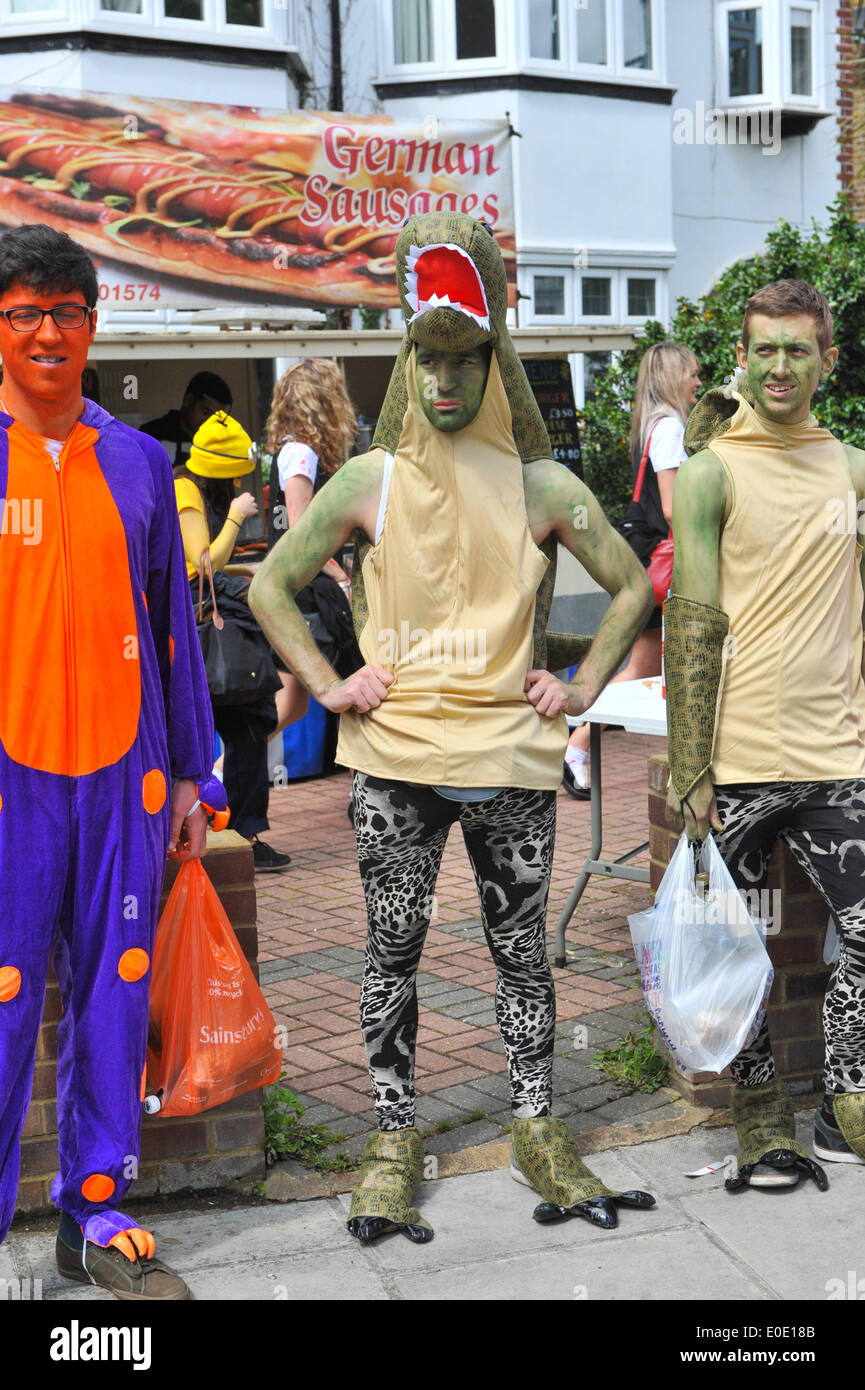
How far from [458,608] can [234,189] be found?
6355 millimetres

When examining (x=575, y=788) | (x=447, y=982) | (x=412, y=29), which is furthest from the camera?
(x=412, y=29)

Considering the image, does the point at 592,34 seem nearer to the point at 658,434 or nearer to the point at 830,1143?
the point at 658,434

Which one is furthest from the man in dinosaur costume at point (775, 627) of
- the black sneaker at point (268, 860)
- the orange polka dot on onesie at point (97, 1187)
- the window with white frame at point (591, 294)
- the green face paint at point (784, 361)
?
the window with white frame at point (591, 294)

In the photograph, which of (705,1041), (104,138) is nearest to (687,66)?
(104,138)

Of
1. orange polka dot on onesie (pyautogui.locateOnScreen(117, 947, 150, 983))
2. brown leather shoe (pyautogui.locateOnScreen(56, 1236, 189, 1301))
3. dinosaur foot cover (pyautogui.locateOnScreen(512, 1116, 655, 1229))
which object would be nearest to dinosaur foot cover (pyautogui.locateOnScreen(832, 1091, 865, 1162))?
dinosaur foot cover (pyautogui.locateOnScreen(512, 1116, 655, 1229))

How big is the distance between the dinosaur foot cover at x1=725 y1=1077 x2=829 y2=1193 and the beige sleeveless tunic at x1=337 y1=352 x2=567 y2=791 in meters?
0.97

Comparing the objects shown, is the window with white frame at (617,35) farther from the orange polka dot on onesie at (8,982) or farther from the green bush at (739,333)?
the orange polka dot on onesie at (8,982)

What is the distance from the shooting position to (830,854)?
341 cm

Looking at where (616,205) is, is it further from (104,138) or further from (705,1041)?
(705,1041)

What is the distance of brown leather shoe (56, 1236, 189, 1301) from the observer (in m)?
3.02

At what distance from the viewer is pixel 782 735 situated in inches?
134

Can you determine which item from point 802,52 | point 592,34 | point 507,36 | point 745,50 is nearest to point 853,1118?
point 507,36

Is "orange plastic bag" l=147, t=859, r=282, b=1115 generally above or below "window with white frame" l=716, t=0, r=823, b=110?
below

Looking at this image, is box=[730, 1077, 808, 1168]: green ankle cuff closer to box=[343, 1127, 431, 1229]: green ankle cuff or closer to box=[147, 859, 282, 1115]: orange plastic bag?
box=[343, 1127, 431, 1229]: green ankle cuff
